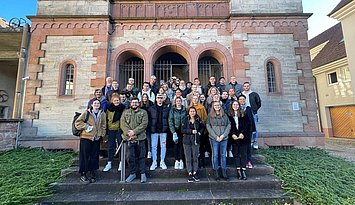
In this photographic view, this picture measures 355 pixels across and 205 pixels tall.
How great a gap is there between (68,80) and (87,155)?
472 centimetres

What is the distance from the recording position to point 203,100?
5.48 meters

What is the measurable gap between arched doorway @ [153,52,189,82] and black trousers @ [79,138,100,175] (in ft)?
16.1

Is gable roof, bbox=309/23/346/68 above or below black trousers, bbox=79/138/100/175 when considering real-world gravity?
above

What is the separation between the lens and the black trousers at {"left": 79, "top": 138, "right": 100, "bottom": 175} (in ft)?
14.5

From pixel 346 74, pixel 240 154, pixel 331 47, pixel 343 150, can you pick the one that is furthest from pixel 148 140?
pixel 331 47

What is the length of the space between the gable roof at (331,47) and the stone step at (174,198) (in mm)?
16512

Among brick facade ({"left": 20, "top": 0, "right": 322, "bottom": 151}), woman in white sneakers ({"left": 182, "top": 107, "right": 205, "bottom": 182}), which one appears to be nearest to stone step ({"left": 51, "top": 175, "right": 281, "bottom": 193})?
woman in white sneakers ({"left": 182, "top": 107, "right": 205, "bottom": 182})

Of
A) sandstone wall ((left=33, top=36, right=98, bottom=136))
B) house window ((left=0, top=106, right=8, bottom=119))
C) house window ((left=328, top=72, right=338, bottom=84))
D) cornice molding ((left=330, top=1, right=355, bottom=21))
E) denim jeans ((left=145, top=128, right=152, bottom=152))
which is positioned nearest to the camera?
denim jeans ((left=145, top=128, right=152, bottom=152))

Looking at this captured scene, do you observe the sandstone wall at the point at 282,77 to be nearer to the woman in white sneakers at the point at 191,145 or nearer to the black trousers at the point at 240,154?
the black trousers at the point at 240,154

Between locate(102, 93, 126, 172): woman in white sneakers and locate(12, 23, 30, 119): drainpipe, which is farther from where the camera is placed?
locate(12, 23, 30, 119): drainpipe

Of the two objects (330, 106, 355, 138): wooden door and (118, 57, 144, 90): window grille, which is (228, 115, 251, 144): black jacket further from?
(330, 106, 355, 138): wooden door

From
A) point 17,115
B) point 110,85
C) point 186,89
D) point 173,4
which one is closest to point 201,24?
point 173,4

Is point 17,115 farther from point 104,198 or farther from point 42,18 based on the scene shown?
point 104,198

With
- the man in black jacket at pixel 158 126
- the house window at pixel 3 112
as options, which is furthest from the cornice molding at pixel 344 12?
the house window at pixel 3 112
